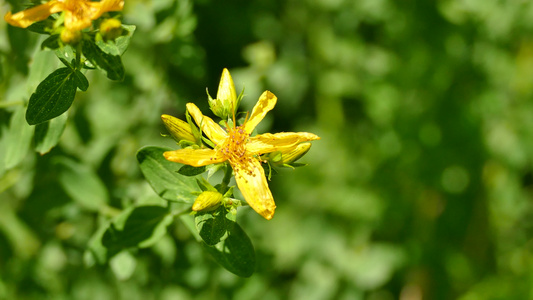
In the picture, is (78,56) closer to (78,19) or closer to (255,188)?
(78,19)

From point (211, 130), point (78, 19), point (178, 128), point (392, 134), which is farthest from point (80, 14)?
point (392, 134)

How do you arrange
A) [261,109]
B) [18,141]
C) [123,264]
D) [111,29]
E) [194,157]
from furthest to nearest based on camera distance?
[123,264] < [18,141] < [261,109] < [194,157] < [111,29]

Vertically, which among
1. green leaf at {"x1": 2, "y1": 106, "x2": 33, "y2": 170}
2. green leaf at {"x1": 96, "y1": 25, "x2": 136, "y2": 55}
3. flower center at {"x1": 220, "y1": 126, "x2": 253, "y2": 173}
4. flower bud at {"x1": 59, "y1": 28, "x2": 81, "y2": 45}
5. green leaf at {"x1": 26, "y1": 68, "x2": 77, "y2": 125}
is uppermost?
flower bud at {"x1": 59, "y1": 28, "x2": 81, "y2": 45}

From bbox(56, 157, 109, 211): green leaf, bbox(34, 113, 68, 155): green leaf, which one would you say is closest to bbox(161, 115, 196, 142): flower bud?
bbox(34, 113, 68, 155): green leaf

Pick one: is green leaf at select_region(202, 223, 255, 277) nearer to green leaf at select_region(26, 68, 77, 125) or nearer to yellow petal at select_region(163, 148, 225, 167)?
yellow petal at select_region(163, 148, 225, 167)

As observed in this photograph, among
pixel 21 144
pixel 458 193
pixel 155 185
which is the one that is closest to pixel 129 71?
pixel 21 144

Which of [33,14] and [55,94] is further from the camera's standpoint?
[55,94]

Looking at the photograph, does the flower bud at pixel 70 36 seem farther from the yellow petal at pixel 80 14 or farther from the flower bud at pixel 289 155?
the flower bud at pixel 289 155
